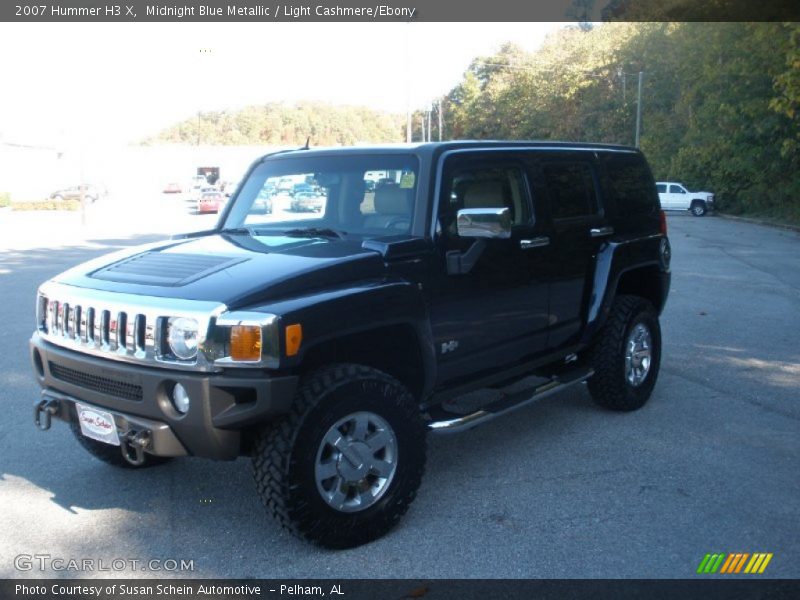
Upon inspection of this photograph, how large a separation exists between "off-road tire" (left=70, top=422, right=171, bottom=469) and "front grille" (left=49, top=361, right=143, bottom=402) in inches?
25.2

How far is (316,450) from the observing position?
12.1ft

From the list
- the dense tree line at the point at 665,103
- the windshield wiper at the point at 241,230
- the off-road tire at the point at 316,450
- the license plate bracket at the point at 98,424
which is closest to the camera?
the off-road tire at the point at 316,450

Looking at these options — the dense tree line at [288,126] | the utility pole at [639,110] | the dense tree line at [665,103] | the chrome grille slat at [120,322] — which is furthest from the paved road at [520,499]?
the dense tree line at [288,126]

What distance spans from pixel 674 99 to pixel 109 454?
159ft

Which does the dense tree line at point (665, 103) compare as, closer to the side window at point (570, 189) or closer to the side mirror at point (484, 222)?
the side window at point (570, 189)

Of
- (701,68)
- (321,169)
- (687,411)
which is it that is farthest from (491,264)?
(701,68)

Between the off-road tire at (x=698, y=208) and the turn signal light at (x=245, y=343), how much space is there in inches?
1524

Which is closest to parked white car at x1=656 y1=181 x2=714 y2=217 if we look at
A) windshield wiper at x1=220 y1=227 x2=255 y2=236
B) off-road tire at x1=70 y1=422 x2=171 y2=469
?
windshield wiper at x1=220 y1=227 x2=255 y2=236

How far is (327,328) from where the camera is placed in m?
3.74

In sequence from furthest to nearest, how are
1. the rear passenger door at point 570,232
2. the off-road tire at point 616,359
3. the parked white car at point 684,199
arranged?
the parked white car at point 684,199, the off-road tire at point 616,359, the rear passenger door at point 570,232

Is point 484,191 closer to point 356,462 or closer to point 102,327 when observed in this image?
point 356,462

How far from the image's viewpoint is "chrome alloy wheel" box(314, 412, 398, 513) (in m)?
3.81

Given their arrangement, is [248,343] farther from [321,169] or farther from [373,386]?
[321,169]

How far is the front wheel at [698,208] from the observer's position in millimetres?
38656
